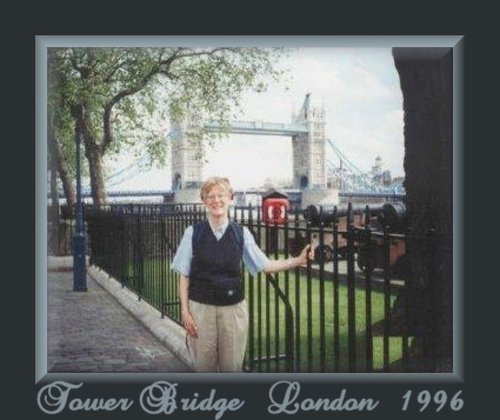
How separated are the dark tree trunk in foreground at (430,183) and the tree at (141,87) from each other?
122 cm

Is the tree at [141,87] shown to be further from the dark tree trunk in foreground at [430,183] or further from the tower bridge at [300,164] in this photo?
the dark tree trunk in foreground at [430,183]

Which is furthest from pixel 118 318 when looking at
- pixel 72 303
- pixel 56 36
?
pixel 56 36

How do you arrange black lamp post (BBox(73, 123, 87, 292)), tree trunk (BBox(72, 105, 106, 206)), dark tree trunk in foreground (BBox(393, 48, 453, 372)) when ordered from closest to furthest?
dark tree trunk in foreground (BBox(393, 48, 453, 372)) → tree trunk (BBox(72, 105, 106, 206)) → black lamp post (BBox(73, 123, 87, 292))

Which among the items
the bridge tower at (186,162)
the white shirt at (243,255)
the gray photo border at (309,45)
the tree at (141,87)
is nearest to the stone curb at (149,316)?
the gray photo border at (309,45)

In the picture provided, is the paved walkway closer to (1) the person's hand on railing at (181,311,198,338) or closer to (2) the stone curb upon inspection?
(2) the stone curb

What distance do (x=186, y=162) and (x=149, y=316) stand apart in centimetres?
202

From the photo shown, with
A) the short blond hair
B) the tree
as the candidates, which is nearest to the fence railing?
the short blond hair

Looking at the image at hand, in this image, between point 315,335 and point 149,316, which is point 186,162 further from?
point 315,335

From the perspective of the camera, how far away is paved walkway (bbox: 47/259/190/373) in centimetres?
548

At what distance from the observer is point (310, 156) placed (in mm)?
5645

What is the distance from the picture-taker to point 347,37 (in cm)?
521

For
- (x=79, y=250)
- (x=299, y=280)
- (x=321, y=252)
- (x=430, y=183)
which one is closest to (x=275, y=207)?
(x=299, y=280)

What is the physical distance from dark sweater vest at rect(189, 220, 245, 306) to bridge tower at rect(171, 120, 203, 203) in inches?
23.9

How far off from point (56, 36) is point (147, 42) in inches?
28.9
